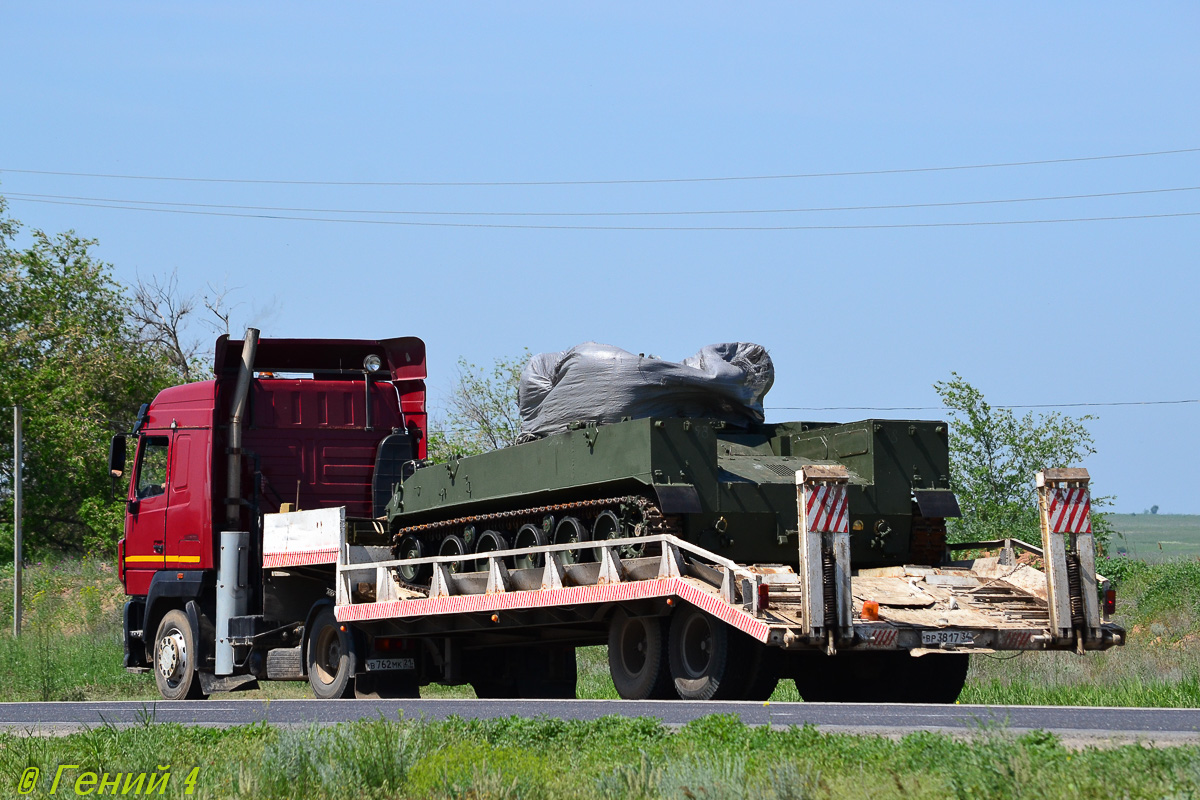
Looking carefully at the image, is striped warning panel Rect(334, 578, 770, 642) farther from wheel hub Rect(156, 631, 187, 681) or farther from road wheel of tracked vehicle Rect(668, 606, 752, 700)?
wheel hub Rect(156, 631, 187, 681)

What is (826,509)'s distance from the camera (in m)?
12.2

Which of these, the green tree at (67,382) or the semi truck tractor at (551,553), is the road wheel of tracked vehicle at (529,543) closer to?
the semi truck tractor at (551,553)

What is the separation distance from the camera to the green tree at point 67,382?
42.4 m

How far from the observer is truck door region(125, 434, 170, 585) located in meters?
18.2

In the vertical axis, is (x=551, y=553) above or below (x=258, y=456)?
below

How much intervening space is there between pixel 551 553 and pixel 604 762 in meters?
6.03

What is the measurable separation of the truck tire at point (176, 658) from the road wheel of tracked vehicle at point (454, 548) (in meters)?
3.22

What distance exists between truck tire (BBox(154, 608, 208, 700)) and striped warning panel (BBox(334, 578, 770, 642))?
247cm

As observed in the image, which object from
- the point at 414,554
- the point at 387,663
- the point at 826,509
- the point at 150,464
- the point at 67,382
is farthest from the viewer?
the point at 67,382

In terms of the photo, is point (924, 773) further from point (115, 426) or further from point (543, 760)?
point (115, 426)

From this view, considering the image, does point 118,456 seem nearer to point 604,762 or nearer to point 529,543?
point 529,543

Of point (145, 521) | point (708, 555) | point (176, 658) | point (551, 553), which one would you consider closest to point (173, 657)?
point (176, 658)

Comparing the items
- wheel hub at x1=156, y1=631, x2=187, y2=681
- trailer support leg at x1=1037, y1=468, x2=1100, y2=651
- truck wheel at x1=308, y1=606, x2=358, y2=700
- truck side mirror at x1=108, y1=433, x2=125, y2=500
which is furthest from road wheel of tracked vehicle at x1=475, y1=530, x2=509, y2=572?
trailer support leg at x1=1037, y1=468, x2=1100, y2=651

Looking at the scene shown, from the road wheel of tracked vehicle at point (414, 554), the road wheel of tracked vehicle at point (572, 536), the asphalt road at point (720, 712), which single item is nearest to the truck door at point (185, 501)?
the road wheel of tracked vehicle at point (414, 554)
